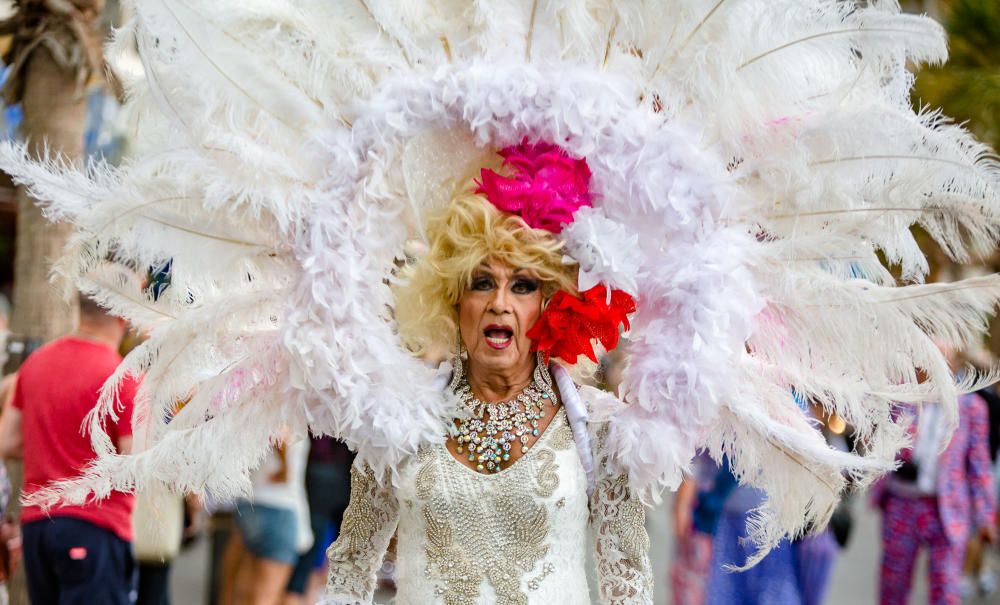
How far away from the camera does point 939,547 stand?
705 cm

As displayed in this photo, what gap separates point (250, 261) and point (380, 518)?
83 cm

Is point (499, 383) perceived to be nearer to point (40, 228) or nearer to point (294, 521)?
point (40, 228)

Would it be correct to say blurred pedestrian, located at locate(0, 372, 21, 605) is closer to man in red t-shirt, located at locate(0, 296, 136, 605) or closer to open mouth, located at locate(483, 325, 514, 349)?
man in red t-shirt, located at locate(0, 296, 136, 605)

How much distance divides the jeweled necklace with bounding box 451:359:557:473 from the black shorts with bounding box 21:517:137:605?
2.23 m

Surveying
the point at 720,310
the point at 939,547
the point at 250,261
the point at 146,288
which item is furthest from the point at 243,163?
the point at 939,547

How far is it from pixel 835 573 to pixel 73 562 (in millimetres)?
7919

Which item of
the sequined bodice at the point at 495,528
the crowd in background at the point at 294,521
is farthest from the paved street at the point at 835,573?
the sequined bodice at the point at 495,528

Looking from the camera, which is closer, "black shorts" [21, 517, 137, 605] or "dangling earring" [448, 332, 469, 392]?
"dangling earring" [448, 332, 469, 392]

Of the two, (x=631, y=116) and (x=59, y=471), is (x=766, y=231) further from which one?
(x=59, y=471)

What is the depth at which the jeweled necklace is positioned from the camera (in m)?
3.33

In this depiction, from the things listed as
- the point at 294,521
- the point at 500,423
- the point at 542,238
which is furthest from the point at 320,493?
the point at 542,238

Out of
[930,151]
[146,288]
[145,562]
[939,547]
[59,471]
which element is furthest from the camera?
[939,547]

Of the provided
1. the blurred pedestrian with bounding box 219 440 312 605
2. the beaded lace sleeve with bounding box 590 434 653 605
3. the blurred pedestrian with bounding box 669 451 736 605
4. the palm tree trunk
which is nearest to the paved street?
the blurred pedestrian with bounding box 669 451 736 605

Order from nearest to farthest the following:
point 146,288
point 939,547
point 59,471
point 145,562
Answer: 1. point 146,288
2. point 59,471
3. point 145,562
4. point 939,547
